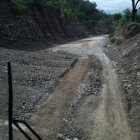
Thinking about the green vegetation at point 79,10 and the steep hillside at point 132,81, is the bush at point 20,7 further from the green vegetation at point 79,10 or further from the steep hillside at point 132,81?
the steep hillside at point 132,81

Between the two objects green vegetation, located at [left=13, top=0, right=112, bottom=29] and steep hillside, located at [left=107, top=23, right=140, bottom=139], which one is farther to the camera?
green vegetation, located at [left=13, top=0, right=112, bottom=29]

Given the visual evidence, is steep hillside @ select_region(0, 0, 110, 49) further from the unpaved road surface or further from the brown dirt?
the unpaved road surface

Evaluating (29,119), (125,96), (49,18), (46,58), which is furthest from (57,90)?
(49,18)

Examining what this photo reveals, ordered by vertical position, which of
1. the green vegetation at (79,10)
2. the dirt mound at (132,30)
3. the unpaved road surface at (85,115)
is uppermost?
the green vegetation at (79,10)

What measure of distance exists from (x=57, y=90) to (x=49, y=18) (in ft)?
57.6

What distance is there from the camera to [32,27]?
62.2 feet

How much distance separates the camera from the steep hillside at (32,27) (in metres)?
15.8

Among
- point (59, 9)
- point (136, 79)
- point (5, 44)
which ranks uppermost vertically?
→ point (59, 9)

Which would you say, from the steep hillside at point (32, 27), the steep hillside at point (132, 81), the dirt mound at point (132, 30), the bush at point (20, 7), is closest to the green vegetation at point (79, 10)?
the steep hillside at point (32, 27)

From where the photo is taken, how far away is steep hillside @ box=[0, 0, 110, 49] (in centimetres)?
1582

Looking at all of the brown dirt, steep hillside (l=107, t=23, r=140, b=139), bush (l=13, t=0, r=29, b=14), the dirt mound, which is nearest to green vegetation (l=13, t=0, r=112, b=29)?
bush (l=13, t=0, r=29, b=14)

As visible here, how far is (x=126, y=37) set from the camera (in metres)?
15.8

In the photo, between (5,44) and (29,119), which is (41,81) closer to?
(29,119)

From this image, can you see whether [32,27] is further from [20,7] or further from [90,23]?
[90,23]
